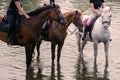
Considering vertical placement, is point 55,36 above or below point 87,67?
above

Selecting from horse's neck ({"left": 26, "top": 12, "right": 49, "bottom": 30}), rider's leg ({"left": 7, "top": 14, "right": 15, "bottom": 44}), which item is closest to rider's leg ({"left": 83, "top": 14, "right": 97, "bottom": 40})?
horse's neck ({"left": 26, "top": 12, "right": 49, "bottom": 30})

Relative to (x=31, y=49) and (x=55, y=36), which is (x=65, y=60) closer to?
(x=55, y=36)

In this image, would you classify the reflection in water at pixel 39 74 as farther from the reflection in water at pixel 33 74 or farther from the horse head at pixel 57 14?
the horse head at pixel 57 14

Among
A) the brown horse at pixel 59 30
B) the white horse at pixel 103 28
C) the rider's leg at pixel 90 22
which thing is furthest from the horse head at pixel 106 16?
the rider's leg at pixel 90 22

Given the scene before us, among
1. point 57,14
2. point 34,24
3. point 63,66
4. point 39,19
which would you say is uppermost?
point 57,14

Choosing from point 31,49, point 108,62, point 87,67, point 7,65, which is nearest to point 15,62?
point 7,65

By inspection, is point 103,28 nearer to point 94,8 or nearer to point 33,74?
point 94,8

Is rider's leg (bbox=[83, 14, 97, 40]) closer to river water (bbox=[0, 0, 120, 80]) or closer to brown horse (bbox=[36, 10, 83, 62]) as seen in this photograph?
brown horse (bbox=[36, 10, 83, 62])

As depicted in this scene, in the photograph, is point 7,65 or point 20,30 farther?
point 7,65

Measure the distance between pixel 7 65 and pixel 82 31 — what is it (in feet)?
10.9

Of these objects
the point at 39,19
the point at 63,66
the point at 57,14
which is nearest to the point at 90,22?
the point at 63,66

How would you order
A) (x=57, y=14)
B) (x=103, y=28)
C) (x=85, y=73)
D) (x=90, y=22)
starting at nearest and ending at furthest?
(x=57, y=14) < (x=85, y=73) < (x=103, y=28) < (x=90, y=22)

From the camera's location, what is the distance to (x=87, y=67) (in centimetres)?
1435

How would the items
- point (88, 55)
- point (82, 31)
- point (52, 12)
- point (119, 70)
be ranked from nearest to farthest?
point (52, 12)
point (119, 70)
point (82, 31)
point (88, 55)
